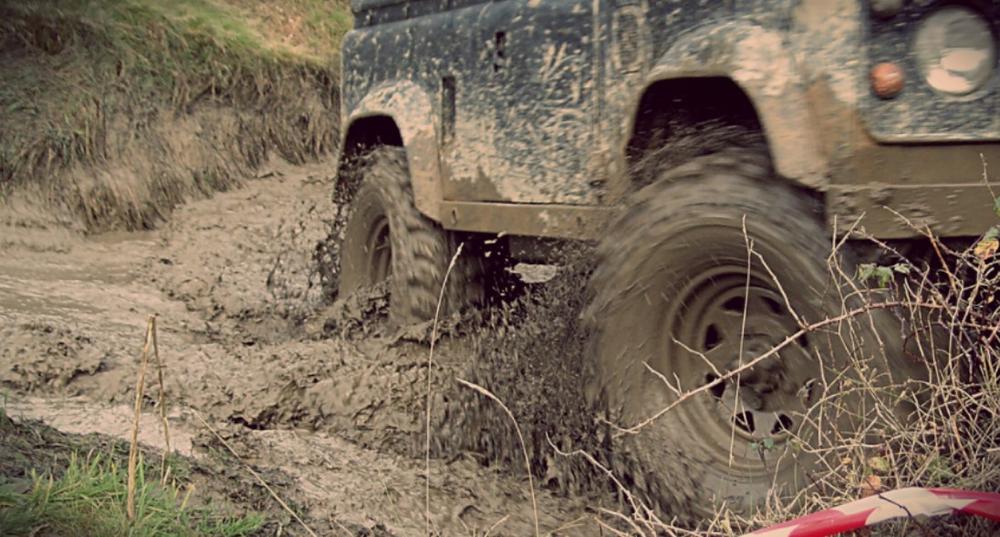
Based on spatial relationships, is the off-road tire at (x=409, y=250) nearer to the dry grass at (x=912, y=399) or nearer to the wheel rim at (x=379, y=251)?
the wheel rim at (x=379, y=251)

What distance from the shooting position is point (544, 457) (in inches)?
178

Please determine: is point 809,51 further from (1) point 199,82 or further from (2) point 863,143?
(1) point 199,82

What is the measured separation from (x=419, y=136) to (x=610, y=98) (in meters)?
1.43

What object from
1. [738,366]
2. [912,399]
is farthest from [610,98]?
[912,399]

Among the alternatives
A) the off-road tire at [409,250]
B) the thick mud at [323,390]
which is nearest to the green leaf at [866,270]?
the thick mud at [323,390]

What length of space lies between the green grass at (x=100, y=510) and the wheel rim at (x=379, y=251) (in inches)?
114

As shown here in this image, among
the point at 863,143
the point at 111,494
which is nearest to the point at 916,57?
the point at 863,143

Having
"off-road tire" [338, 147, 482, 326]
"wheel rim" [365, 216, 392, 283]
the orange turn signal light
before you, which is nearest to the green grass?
the orange turn signal light

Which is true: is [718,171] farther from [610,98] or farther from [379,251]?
[379,251]

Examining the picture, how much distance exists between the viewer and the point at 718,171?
3.97 m

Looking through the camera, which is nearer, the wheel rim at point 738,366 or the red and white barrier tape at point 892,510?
the red and white barrier tape at point 892,510

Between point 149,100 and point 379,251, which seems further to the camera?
point 149,100

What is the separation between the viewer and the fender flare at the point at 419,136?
565cm

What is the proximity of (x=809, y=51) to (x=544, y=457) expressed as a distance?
161cm
